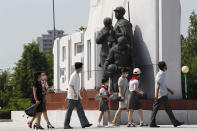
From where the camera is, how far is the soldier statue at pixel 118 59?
58.1 feet

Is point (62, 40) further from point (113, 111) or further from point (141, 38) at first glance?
point (113, 111)

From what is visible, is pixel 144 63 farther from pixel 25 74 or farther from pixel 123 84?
pixel 25 74

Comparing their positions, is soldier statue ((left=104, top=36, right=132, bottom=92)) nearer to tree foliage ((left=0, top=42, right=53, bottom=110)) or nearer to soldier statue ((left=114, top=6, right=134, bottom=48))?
soldier statue ((left=114, top=6, right=134, bottom=48))

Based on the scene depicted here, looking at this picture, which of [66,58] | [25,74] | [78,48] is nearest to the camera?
[78,48]

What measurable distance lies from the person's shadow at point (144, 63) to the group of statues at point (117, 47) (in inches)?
21.6

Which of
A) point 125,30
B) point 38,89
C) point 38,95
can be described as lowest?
point 38,95

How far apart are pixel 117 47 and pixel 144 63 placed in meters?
1.23

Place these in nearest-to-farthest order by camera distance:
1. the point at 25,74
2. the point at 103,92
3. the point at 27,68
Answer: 1. the point at 103,92
2. the point at 25,74
3. the point at 27,68

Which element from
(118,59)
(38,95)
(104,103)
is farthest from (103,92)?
(118,59)

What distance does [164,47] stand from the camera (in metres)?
17.3

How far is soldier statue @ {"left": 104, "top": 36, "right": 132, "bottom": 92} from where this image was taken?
17.7 metres

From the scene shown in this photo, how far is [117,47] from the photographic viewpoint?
17.8 m

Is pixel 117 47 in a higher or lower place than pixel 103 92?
higher

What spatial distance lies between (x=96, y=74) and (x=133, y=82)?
17.5 feet
